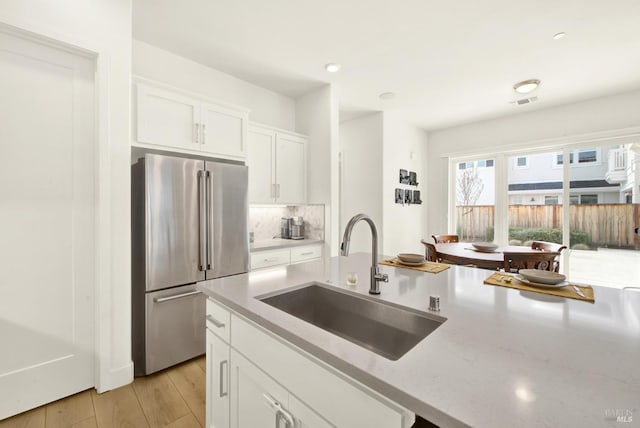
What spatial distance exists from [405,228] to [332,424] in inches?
162

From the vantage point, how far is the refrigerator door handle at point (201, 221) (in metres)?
2.26

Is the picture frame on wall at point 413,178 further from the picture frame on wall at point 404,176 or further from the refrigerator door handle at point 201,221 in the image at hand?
the refrigerator door handle at point 201,221

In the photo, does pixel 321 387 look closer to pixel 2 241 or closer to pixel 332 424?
pixel 332 424

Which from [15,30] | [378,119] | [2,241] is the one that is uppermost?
[378,119]

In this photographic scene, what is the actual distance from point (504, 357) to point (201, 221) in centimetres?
215

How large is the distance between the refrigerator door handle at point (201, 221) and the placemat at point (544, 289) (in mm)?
2001

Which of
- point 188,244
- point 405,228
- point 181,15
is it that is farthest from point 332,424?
point 405,228

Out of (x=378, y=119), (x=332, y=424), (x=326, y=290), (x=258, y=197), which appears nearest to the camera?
(x=332, y=424)

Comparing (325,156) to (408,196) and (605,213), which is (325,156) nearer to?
(408,196)

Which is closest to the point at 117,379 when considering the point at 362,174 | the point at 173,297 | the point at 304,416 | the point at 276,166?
the point at 173,297

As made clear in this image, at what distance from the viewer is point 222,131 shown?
2646mm

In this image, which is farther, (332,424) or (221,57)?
(221,57)

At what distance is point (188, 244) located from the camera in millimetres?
2211

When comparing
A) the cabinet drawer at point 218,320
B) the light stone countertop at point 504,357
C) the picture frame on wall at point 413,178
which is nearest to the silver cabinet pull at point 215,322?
the cabinet drawer at point 218,320
